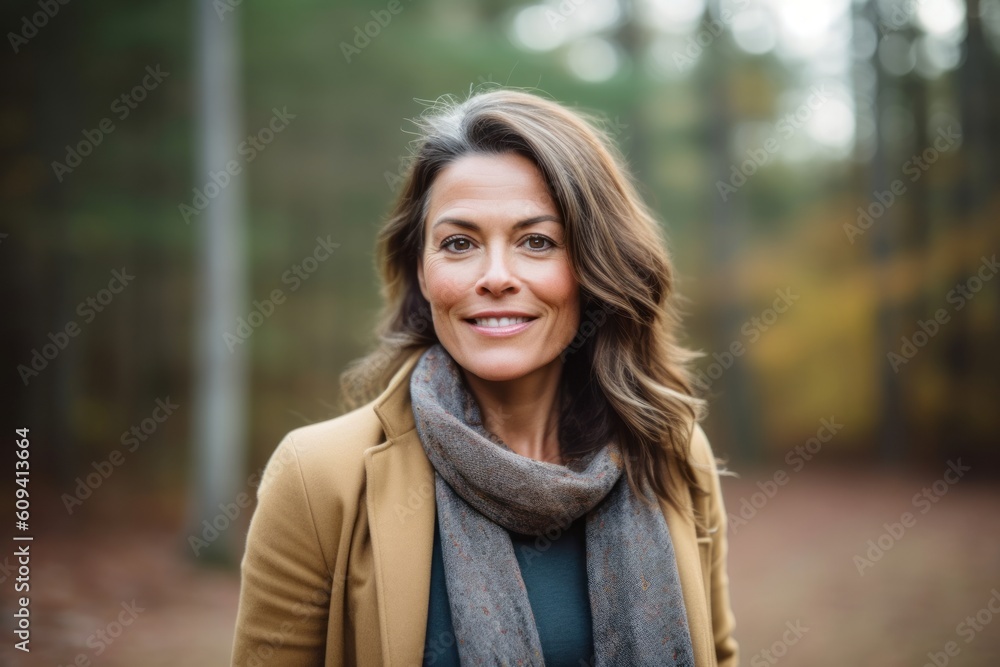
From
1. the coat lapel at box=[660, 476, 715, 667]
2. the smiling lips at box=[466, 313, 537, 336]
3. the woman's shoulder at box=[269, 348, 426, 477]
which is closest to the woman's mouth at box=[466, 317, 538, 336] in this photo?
the smiling lips at box=[466, 313, 537, 336]

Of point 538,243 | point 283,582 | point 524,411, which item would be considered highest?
point 538,243

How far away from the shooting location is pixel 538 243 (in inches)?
86.2

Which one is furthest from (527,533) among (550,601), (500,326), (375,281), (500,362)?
(375,281)

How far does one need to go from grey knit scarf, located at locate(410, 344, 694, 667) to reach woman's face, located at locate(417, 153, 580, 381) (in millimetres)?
217

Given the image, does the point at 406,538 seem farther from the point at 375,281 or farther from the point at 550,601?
the point at 375,281

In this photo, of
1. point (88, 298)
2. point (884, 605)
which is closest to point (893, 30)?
point (884, 605)

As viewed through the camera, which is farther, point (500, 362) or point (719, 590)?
point (719, 590)

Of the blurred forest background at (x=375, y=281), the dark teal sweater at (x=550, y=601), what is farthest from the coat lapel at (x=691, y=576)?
the blurred forest background at (x=375, y=281)

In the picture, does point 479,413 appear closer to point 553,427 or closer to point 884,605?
point 553,427

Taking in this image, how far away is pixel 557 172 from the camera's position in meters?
2.15

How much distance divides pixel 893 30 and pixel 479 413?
55.4ft

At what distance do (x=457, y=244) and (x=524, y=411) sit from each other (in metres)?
0.64

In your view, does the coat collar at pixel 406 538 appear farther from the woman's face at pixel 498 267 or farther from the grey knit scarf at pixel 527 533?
the woman's face at pixel 498 267

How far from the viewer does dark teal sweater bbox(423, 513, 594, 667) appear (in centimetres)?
197
